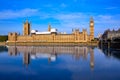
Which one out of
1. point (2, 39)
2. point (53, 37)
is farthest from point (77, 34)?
point (2, 39)

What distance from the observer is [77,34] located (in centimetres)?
9775

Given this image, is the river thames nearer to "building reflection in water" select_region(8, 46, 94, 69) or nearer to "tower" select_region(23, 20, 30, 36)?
"building reflection in water" select_region(8, 46, 94, 69)

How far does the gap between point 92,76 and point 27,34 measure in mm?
101970

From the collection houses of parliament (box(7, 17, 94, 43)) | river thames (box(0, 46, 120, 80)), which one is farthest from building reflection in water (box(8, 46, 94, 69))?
houses of parliament (box(7, 17, 94, 43))

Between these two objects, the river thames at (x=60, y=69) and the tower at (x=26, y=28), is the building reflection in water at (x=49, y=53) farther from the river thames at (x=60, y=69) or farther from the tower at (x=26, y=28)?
the tower at (x=26, y=28)

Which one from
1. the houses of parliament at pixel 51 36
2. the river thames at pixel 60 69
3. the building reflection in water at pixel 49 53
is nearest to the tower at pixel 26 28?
the houses of parliament at pixel 51 36

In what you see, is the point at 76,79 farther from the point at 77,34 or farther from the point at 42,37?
the point at 42,37

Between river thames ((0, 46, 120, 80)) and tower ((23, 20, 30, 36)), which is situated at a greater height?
tower ((23, 20, 30, 36))

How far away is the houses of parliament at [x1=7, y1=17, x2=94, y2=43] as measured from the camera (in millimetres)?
95375

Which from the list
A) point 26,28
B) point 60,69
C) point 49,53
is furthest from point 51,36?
point 60,69

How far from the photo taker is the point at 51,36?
105m

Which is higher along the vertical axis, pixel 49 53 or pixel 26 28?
pixel 26 28

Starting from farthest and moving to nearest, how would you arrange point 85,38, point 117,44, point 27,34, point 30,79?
point 27,34, point 85,38, point 117,44, point 30,79

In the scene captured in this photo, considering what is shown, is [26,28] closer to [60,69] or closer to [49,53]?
[49,53]
